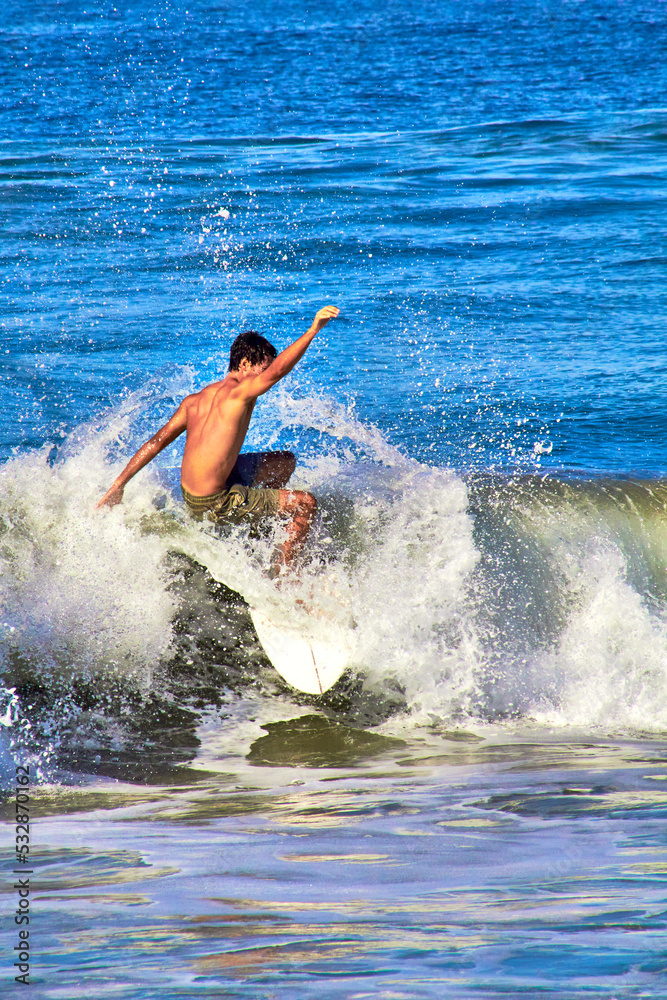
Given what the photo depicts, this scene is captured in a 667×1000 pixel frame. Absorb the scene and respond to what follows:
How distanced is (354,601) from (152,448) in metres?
1.34

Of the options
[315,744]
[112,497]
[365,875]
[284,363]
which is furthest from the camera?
[112,497]

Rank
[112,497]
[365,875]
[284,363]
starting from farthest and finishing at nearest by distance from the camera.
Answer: [112,497]
[284,363]
[365,875]

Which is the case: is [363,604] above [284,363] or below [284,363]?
below

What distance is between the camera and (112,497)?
203 inches

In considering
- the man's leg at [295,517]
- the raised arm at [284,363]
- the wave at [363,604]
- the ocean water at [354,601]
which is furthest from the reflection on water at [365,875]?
the raised arm at [284,363]

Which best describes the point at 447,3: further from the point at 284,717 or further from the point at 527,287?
the point at 284,717

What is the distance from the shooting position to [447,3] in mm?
26266

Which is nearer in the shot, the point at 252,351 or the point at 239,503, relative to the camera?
the point at 252,351

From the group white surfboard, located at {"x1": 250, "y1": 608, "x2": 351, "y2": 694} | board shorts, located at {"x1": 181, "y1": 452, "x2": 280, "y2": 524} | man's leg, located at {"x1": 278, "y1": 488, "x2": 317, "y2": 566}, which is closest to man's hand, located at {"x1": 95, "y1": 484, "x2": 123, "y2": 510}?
board shorts, located at {"x1": 181, "y1": 452, "x2": 280, "y2": 524}

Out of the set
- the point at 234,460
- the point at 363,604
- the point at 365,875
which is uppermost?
the point at 234,460

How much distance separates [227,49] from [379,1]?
23.2ft

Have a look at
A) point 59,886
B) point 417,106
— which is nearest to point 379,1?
point 417,106

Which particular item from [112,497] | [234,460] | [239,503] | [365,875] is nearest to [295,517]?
[239,503]

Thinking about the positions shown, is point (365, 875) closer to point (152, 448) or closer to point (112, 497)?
point (152, 448)
